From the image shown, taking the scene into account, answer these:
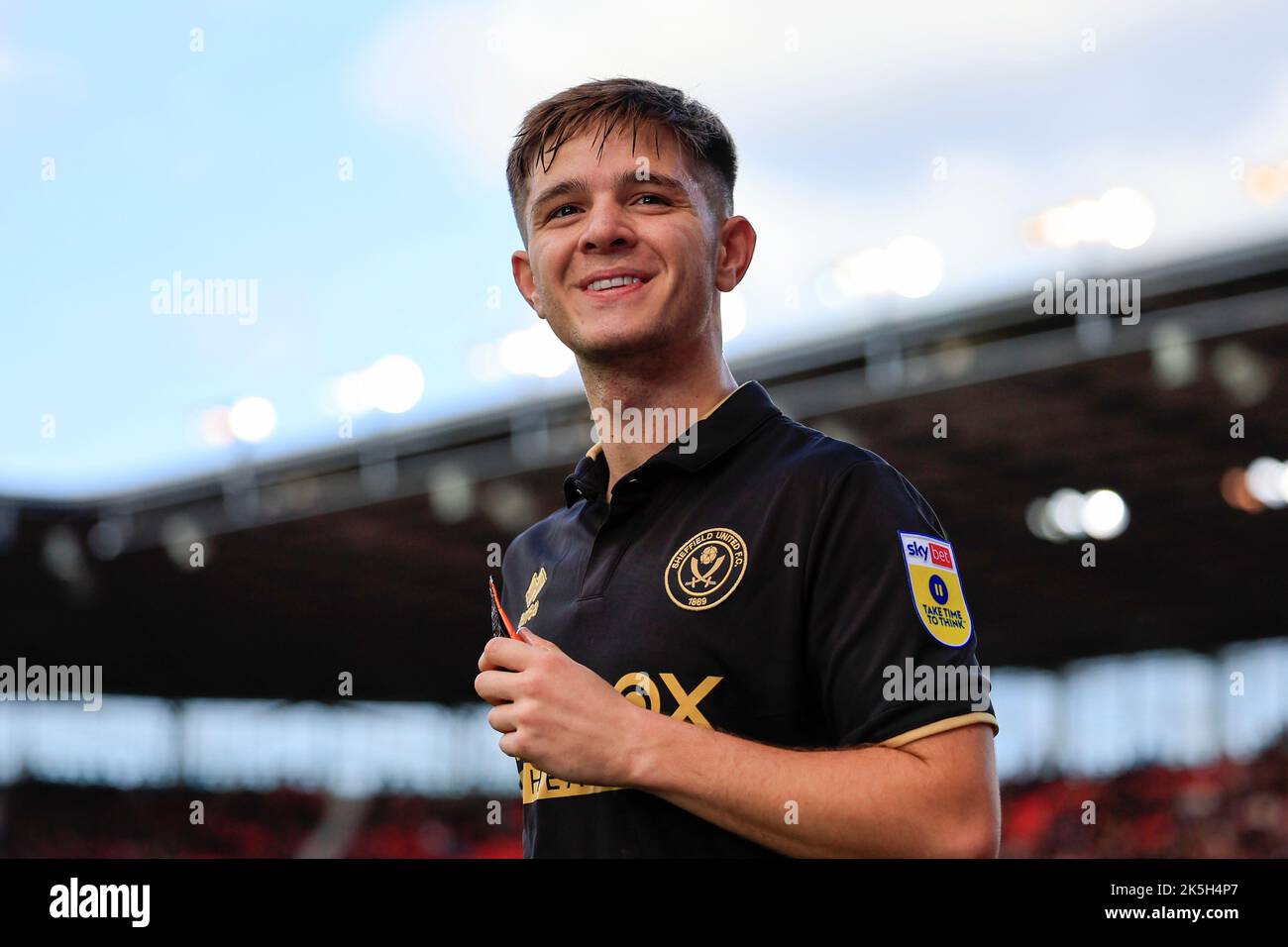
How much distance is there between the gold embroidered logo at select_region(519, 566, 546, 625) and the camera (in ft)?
8.48

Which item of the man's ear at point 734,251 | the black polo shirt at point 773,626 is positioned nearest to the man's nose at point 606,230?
the man's ear at point 734,251

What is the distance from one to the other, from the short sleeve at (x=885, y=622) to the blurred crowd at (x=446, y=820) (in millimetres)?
18279

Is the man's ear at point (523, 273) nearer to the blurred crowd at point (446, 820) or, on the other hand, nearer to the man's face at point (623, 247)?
the man's face at point (623, 247)

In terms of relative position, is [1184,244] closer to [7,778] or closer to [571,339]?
[571,339]

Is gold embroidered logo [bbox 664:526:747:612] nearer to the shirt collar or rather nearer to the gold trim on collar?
the shirt collar

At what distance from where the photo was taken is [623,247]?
2420 mm

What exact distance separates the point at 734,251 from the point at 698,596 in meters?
0.79

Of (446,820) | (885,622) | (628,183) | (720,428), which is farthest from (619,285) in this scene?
(446,820)

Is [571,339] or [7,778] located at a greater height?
[571,339]

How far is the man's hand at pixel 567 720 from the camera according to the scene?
199 cm

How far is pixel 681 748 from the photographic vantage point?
1988mm

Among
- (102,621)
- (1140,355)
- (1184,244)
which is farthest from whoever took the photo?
(102,621)
